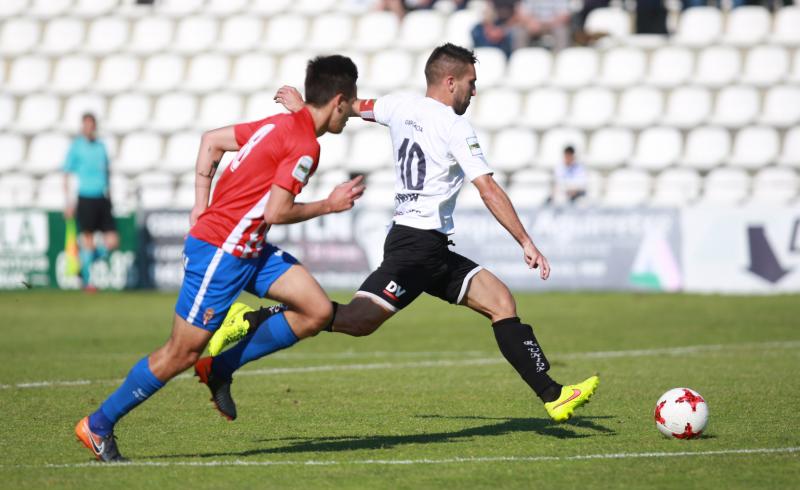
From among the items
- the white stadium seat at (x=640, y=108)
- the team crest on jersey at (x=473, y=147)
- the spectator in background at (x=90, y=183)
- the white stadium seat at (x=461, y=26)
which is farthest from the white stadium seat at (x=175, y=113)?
the team crest on jersey at (x=473, y=147)

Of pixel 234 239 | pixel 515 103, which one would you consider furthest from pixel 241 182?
pixel 515 103

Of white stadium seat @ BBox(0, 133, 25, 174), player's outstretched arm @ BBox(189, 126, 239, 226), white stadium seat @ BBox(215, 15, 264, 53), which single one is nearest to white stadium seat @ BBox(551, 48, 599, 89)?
white stadium seat @ BBox(215, 15, 264, 53)

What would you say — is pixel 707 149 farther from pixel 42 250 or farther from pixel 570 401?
pixel 570 401

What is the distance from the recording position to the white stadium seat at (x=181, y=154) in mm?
24500

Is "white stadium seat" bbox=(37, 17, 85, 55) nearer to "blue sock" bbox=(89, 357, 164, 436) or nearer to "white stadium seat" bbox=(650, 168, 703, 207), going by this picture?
"white stadium seat" bbox=(650, 168, 703, 207)

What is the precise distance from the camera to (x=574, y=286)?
20.4m

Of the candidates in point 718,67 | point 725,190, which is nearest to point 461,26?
point 718,67

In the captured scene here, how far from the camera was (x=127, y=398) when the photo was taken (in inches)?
264

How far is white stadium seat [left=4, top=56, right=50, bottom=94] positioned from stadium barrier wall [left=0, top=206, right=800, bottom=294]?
21.6ft

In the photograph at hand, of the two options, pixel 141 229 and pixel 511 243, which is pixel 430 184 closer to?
pixel 511 243

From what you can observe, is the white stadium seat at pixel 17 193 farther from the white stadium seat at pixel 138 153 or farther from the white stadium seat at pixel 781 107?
the white stadium seat at pixel 781 107

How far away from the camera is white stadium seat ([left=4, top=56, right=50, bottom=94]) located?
1075 inches

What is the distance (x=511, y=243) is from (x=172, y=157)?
324 inches

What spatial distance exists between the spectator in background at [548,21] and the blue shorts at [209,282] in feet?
61.8
